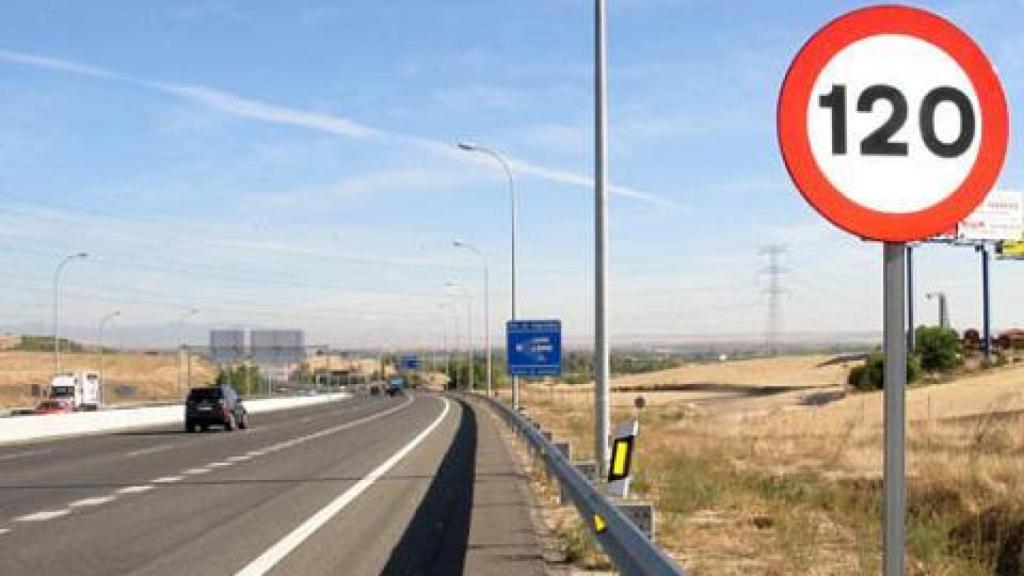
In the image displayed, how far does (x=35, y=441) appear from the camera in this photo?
41.7 metres

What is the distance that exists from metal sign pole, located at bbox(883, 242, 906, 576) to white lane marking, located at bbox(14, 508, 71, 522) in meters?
14.2

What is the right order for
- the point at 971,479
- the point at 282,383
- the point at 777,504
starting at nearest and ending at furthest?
1. the point at 777,504
2. the point at 971,479
3. the point at 282,383

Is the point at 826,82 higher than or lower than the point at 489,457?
higher

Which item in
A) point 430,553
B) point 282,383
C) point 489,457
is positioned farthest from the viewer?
point 282,383

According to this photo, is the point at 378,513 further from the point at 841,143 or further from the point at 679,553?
the point at 841,143

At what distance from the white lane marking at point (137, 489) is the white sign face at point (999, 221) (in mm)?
69203

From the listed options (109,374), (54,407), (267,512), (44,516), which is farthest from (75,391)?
(109,374)

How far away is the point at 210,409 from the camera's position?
4841 centimetres

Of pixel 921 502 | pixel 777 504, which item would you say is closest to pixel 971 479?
pixel 921 502

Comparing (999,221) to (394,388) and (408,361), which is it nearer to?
(394,388)

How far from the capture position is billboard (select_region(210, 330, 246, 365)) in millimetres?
129000

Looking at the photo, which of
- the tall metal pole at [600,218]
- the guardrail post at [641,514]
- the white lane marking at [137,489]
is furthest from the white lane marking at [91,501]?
the guardrail post at [641,514]

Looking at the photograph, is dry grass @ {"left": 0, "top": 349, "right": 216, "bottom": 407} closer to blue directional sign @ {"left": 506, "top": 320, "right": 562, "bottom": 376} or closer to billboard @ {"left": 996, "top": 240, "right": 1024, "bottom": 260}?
billboard @ {"left": 996, "top": 240, "right": 1024, "bottom": 260}

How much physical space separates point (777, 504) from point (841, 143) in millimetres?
12242
